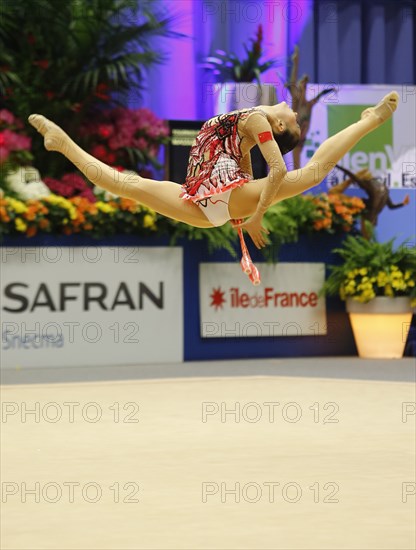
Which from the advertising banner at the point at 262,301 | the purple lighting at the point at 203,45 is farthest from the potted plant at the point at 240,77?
the advertising banner at the point at 262,301

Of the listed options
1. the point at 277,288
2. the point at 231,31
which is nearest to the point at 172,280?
the point at 277,288

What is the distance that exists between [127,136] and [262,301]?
6.91 feet

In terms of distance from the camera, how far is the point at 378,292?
8297 millimetres

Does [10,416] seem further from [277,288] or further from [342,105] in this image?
[342,105]

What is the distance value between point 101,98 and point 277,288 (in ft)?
8.68

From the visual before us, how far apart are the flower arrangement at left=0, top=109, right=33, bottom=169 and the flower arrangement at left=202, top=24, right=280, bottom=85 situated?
2.28 metres

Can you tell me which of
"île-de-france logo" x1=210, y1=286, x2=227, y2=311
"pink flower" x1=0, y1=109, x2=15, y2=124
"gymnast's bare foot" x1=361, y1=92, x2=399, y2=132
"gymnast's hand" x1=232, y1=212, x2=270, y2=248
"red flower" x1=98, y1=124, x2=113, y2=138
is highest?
"pink flower" x1=0, y1=109, x2=15, y2=124

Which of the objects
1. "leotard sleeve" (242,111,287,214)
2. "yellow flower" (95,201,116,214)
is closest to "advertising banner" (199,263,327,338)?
"yellow flower" (95,201,116,214)

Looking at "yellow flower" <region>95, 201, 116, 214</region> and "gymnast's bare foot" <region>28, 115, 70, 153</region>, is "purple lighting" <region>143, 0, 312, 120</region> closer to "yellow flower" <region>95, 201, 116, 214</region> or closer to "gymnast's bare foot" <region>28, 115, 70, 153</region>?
"yellow flower" <region>95, 201, 116, 214</region>

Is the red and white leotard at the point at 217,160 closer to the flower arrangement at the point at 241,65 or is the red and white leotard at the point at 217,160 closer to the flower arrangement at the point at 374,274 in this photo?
the flower arrangement at the point at 374,274

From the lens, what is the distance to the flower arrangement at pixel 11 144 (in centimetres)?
797

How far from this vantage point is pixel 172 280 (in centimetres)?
797

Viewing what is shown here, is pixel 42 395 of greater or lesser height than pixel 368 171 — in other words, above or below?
below

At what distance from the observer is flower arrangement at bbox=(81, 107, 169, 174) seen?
28.9 ft
